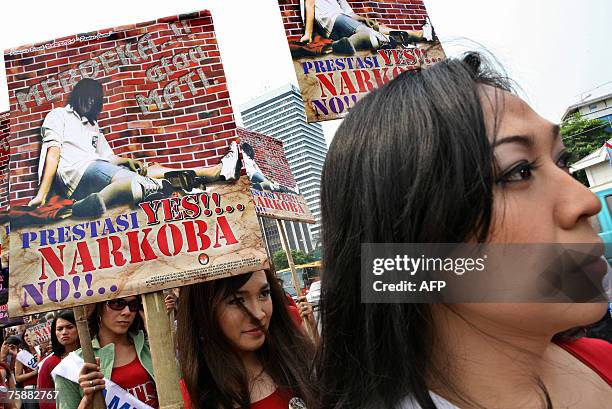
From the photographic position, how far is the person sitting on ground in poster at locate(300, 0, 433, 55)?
8.33ft

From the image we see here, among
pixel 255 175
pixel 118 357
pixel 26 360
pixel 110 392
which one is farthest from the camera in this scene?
pixel 26 360

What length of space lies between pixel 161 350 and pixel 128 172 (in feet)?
2.25

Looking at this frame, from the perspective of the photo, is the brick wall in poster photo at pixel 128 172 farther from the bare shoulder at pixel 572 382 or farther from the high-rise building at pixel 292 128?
the high-rise building at pixel 292 128

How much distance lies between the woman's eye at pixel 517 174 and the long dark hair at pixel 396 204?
0.8 inches

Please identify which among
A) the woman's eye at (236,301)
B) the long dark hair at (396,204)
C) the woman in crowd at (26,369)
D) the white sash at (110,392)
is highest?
the long dark hair at (396,204)

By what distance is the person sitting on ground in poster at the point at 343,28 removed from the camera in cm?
254

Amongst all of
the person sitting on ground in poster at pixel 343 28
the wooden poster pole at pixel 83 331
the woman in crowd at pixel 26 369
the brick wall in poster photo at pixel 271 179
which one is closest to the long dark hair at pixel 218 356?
the wooden poster pole at pixel 83 331

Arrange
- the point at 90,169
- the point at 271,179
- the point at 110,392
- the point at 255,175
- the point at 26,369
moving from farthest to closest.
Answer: the point at 26,369 → the point at 271,179 → the point at 255,175 → the point at 110,392 → the point at 90,169

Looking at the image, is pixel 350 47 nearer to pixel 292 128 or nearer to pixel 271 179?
pixel 271 179

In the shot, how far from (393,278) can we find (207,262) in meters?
1.17

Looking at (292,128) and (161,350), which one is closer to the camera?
(161,350)

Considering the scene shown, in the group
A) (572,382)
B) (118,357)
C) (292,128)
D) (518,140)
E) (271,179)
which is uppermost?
(292,128)

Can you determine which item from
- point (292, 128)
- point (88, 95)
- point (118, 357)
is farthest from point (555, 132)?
point (292, 128)

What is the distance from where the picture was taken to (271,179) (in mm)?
Result: 4672
